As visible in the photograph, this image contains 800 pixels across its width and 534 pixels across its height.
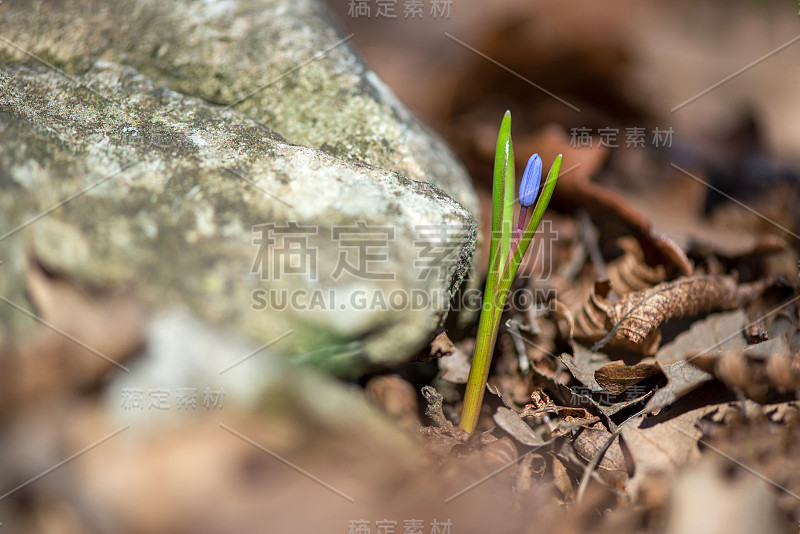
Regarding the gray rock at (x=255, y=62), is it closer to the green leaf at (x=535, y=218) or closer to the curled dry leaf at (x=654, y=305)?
the green leaf at (x=535, y=218)

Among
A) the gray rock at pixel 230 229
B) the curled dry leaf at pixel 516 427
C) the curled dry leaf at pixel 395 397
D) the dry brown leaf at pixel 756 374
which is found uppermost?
the gray rock at pixel 230 229

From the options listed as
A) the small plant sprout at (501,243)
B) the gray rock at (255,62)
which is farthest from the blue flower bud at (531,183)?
the gray rock at (255,62)

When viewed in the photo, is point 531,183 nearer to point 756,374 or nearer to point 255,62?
point 756,374

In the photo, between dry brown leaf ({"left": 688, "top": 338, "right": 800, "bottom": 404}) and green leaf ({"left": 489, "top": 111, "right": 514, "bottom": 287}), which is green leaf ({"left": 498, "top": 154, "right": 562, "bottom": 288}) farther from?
dry brown leaf ({"left": 688, "top": 338, "right": 800, "bottom": 404})

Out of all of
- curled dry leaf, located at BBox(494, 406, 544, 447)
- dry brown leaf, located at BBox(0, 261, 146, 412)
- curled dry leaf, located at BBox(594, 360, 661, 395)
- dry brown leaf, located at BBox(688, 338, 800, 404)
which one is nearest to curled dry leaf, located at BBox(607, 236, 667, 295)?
curled dry leaf, located at BBox(594, 360, 661, 395)

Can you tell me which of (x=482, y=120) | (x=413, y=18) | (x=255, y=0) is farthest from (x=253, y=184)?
(x=413, y=18)

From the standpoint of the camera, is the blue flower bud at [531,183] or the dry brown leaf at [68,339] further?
the blue flower bud at [531,183]

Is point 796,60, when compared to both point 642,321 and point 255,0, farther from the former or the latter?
point 255,0
